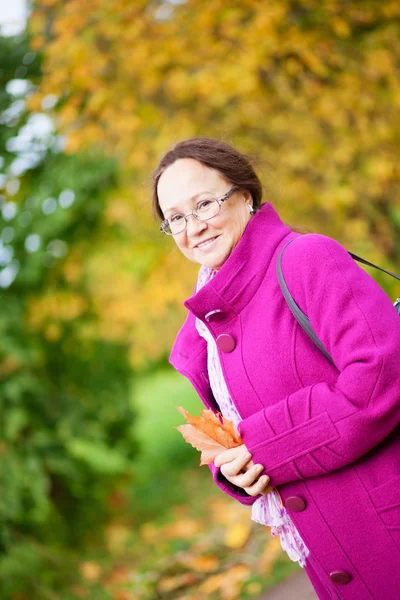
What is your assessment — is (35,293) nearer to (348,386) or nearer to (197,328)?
(197,328)

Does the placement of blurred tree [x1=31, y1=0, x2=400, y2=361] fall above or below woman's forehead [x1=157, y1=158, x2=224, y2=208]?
above

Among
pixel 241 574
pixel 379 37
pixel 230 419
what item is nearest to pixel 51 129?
pixel 379 37

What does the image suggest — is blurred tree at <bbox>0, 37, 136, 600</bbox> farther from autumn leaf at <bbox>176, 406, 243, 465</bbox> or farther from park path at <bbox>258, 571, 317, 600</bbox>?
autumn leaf at <bbox>176, 406, 243, 465</bbox>

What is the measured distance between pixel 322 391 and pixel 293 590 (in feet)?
9.63

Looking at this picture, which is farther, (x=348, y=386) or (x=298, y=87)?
(x=298, y=87)

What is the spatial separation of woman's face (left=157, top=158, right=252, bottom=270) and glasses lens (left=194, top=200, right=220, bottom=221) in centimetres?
1

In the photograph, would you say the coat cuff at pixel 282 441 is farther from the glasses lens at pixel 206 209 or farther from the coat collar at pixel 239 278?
the glasses lens at pixel 206 209

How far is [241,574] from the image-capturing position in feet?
15.2

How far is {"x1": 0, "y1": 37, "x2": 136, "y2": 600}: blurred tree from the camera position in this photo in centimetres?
551

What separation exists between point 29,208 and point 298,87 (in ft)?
8.47

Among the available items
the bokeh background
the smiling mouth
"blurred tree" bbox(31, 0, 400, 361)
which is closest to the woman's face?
the smiling mouth

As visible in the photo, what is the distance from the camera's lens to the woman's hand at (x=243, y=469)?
5.46 ft

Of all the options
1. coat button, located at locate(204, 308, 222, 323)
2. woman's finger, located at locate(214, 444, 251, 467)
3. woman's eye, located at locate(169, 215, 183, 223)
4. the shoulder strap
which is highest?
woman's eye, located at locate(169, 215, 183, 223)

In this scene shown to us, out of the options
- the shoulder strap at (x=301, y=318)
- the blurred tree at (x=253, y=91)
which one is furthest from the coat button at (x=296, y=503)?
the blurred tree at (x=253, y=91)
